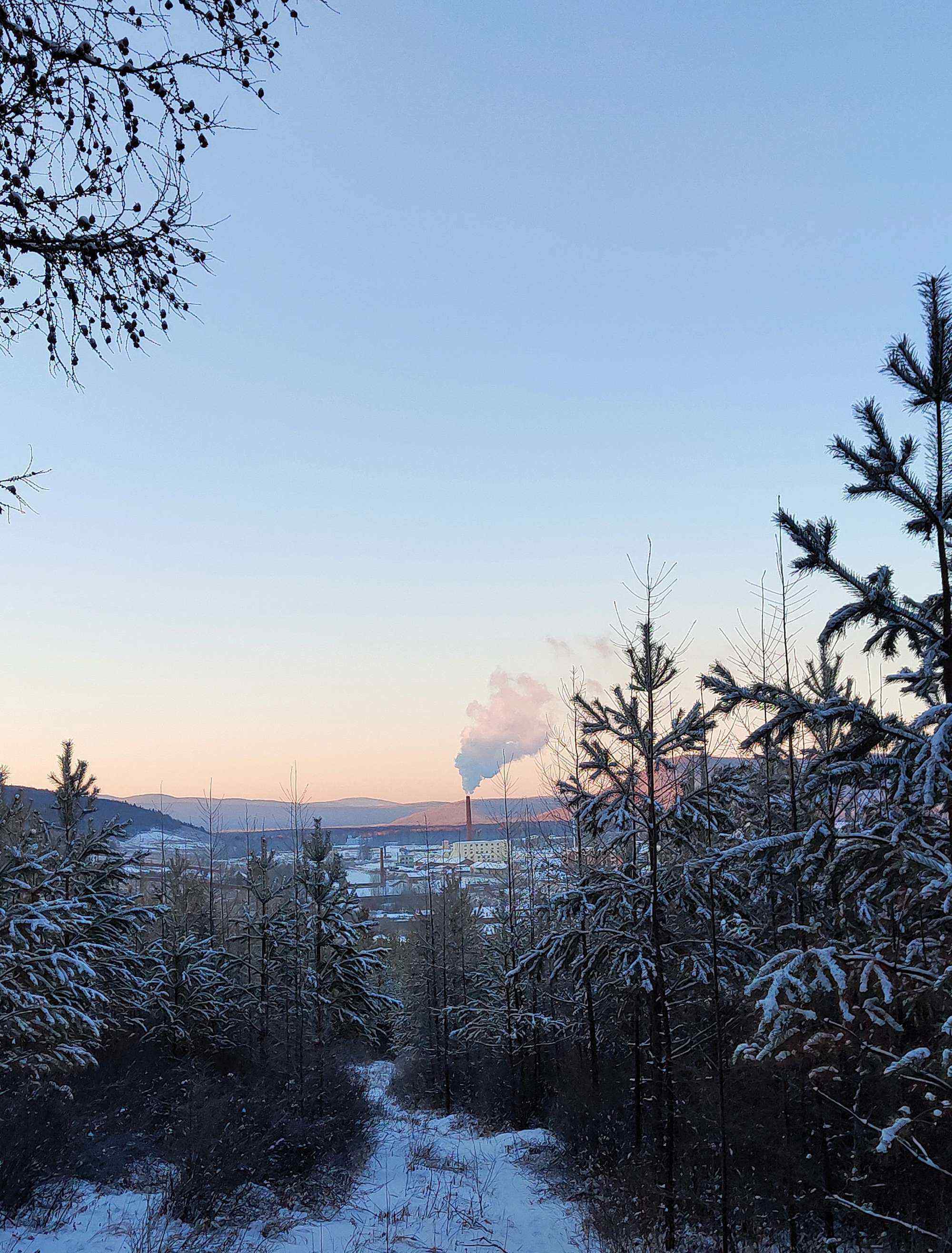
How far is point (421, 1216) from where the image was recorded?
35.6ft

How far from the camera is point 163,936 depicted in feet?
71.4

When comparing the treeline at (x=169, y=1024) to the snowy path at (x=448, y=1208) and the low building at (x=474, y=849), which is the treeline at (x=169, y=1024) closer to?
the snowy path at (x=448, y=1208)

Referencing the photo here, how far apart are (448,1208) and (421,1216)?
649 millimetres

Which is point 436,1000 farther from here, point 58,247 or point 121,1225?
point 58,247

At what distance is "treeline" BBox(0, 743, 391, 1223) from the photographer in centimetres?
1056

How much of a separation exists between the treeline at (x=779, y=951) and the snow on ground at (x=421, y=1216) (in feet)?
3.34

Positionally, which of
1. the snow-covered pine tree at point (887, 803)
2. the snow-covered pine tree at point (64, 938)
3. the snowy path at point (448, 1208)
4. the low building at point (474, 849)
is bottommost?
the low building at point (474, 849)

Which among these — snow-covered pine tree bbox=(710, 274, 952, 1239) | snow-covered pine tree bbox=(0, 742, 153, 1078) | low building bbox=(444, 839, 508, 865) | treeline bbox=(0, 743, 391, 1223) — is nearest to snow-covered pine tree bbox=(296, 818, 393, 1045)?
treeline bbox=(0, 743, 391, 1223)

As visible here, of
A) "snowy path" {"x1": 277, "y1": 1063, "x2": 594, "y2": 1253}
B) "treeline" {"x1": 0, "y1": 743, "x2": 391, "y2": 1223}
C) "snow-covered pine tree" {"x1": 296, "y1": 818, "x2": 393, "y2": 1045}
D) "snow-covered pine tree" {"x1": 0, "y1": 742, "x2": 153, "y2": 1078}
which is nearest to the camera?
"snowy path" {"x1": 277, "y1": 1063, "x2": 594, "y2": 1253}

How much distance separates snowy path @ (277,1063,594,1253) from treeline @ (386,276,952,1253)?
99 cm

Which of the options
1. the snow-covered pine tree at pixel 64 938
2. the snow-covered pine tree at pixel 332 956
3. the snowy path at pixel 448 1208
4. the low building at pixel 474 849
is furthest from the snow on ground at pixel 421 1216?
the low building at pixel 474 849

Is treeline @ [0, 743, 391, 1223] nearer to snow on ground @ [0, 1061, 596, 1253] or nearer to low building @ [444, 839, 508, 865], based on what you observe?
snow on ground @ [0, 1061, 596, 1253]

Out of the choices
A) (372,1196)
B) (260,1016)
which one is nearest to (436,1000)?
(260,1016)

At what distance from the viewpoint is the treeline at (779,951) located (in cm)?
588
